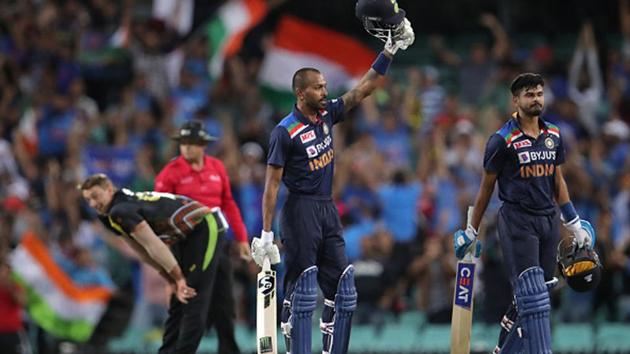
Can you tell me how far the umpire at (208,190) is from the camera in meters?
14.7

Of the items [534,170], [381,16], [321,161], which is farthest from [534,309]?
[381,16]

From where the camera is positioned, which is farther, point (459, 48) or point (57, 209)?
point (459, 48)

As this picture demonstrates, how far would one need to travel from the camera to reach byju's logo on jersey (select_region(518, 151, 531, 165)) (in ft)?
40.4

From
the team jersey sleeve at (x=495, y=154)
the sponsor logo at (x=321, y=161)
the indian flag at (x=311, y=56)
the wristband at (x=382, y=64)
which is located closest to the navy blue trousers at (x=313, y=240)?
the sponsor logo at (x=321, y=161)

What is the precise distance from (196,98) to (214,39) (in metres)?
1.23

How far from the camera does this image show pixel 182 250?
1406 cm

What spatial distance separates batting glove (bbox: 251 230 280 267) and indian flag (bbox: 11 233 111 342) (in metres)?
6.40

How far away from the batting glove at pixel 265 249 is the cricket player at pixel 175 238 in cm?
111

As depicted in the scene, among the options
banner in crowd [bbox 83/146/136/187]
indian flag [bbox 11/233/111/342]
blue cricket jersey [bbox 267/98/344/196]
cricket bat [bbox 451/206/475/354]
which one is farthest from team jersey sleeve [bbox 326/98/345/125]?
banner in crowd [bbox 83/146/136/187]

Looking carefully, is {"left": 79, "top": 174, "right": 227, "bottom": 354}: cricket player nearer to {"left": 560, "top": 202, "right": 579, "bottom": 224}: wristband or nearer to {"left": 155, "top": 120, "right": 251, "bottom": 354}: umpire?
{"left": 155, "top": 120, "right": 251, "bottom": 354}: umpire

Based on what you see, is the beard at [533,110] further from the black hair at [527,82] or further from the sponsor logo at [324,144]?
the sponsor logo at [324,144]

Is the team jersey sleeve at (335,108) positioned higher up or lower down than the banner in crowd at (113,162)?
lower down

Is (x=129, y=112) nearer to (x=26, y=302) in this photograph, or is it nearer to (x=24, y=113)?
(x=24, y=113)

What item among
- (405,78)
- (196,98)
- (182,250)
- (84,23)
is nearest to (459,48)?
(405,78)
